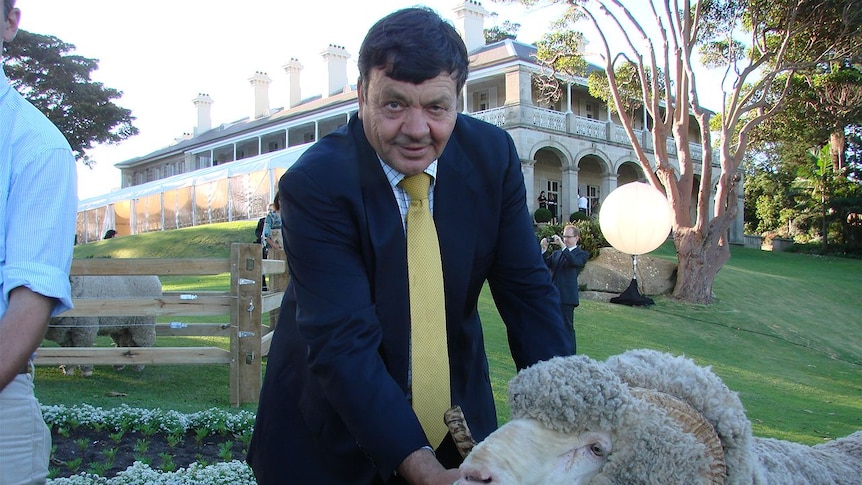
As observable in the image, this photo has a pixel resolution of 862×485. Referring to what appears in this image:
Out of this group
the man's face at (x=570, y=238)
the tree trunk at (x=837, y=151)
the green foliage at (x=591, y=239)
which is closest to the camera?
the man's face at (x=570, y=238)

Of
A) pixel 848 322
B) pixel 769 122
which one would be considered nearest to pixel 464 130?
pixel 848 322

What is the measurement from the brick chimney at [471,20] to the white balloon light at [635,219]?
20044 millimetres

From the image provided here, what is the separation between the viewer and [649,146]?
34438 mm

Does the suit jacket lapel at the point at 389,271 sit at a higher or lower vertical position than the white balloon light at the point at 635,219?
lower

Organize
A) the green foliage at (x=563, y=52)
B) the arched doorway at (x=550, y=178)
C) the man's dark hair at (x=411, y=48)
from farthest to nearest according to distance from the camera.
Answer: the arched doorway at (x=550, y=178) < the green foliage at (x=563, y=52) < the man's dark hair at (x=411, y=48)

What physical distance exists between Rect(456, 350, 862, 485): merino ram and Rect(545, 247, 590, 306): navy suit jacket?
335 inches

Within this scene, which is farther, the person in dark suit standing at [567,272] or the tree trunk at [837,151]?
the tree trunk at [837,151]

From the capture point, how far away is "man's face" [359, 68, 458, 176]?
1613mm

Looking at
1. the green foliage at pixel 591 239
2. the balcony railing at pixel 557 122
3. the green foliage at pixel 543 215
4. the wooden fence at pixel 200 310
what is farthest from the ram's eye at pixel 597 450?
the green foliage at pixel 543 215

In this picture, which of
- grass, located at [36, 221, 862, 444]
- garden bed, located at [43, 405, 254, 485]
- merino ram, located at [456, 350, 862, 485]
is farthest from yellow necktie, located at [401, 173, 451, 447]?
grass, located at [36, 221, 862, 444]

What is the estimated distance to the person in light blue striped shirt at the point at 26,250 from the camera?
1.55 metres

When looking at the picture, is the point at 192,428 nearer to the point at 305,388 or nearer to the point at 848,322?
the point at 305,388

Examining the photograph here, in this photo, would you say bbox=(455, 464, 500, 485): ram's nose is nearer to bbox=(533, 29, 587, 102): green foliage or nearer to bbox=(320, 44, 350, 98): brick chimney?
bbox=(533, 29, 587, 102): green foliage

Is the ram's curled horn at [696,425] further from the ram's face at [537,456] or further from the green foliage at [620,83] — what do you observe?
the green foliage at [620,83]
